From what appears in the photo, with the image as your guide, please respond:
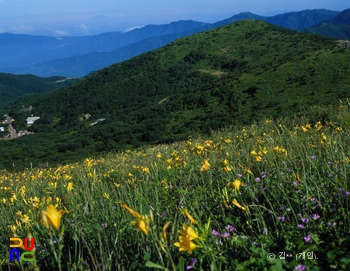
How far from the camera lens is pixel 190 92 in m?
72.9

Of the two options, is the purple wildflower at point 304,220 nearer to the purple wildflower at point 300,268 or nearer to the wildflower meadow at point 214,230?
the wildflower meadow at point 214,230

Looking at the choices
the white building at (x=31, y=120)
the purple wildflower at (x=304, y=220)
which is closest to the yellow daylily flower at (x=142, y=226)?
the purple wildflower at (x=304, y=220)

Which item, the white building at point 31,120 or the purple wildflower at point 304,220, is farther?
the white building at point 31,120

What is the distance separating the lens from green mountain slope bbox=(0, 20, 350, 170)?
48.8 metres

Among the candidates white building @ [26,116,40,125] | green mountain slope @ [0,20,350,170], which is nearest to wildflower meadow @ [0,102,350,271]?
green mountain slope @ [0,20,350,170]

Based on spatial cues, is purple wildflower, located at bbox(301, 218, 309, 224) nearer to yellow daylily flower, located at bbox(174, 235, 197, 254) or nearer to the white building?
yellow daylily flower, located at bbox(174, 235, 197, 254)

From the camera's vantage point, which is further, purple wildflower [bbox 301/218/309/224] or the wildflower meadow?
purple wildflower [bbox 301/218/309/224]

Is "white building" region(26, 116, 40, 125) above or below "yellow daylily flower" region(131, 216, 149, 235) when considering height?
below

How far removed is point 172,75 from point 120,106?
65.4ft

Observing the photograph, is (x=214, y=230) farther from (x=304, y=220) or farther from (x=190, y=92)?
(x=190, y=92)

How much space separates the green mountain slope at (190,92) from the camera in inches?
1919

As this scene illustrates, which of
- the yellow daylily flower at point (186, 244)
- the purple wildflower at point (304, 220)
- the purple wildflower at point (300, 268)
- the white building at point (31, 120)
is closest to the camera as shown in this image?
the yellow daylily flower at point (186, 244)

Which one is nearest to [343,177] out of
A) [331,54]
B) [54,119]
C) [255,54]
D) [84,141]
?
[84,141]

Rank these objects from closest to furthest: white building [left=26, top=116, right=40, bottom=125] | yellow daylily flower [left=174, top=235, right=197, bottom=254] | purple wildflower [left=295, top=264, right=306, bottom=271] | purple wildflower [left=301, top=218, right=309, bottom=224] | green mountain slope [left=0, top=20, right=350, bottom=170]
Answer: yellow daylily flower [left=174, top=235, right=197, bottom=254]
purple wildflower [left=295, top=264, right=306, bottom=271]
purple wildflower [left=301, top=218, right=309, bottom=224]
green mountain slope [left=0, top=20, right=350, bottom=170]
white building [left=26, top=116, right=40, bottom=125]
